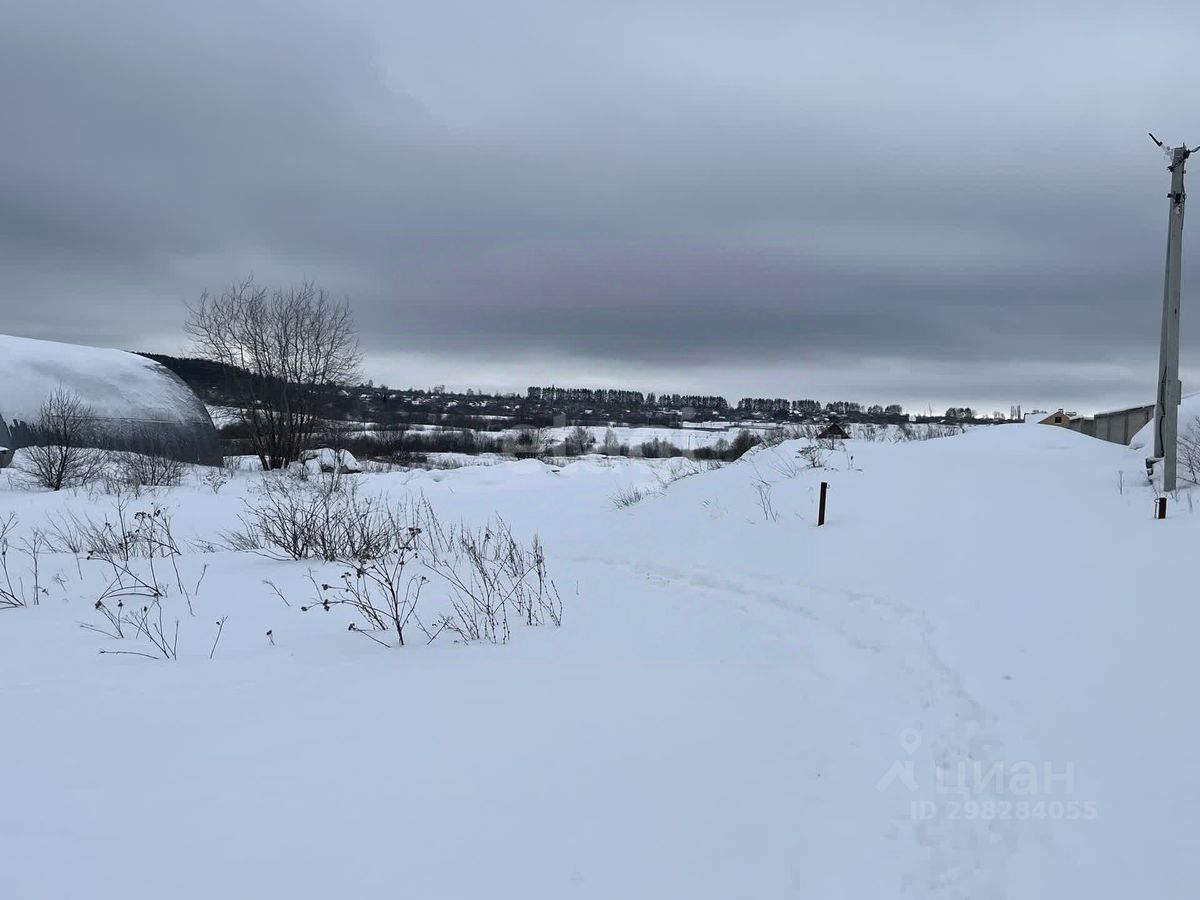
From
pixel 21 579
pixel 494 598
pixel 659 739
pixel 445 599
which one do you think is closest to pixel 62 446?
pixel 21 579

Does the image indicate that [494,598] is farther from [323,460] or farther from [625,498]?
[323,460]

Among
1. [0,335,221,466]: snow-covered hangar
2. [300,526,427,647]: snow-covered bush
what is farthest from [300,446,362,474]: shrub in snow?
[300,526,427,647]: snow-covered bush

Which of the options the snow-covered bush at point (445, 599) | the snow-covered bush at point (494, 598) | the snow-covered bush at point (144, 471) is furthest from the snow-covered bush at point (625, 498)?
the snow-covered bush at point (144, 471)

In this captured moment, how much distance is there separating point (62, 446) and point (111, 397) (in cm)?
716

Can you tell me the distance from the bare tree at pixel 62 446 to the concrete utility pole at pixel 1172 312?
2634 centimetres

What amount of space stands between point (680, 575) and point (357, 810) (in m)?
6.55

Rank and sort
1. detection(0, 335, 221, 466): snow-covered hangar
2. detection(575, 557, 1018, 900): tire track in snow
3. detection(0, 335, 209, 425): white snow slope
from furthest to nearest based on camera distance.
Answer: detection(0, 335, 209, 425): white snow slope < detection(0, 335, 221, 466): snow-covered hangar < detection(575, 557, 1018, 900): tire track in snow

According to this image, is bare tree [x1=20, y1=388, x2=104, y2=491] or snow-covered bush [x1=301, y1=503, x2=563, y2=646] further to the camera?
bare tree [x1=20, y1=388, x2=104, y2=491]

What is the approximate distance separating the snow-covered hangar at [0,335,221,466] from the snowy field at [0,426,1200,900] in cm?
2281

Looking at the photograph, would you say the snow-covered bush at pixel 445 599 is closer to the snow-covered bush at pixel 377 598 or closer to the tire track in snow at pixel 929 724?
the snow-covered bush at pixel 377 598

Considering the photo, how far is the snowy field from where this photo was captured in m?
3.08

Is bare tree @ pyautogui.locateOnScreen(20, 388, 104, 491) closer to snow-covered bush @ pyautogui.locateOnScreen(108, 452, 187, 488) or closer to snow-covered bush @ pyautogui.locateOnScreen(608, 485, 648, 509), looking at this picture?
snow-covered bush @ pyautogui.locateOnScreen(108, 452, 187, 488)

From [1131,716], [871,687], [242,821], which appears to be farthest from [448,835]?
[1131,716]

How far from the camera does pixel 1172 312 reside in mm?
10133
